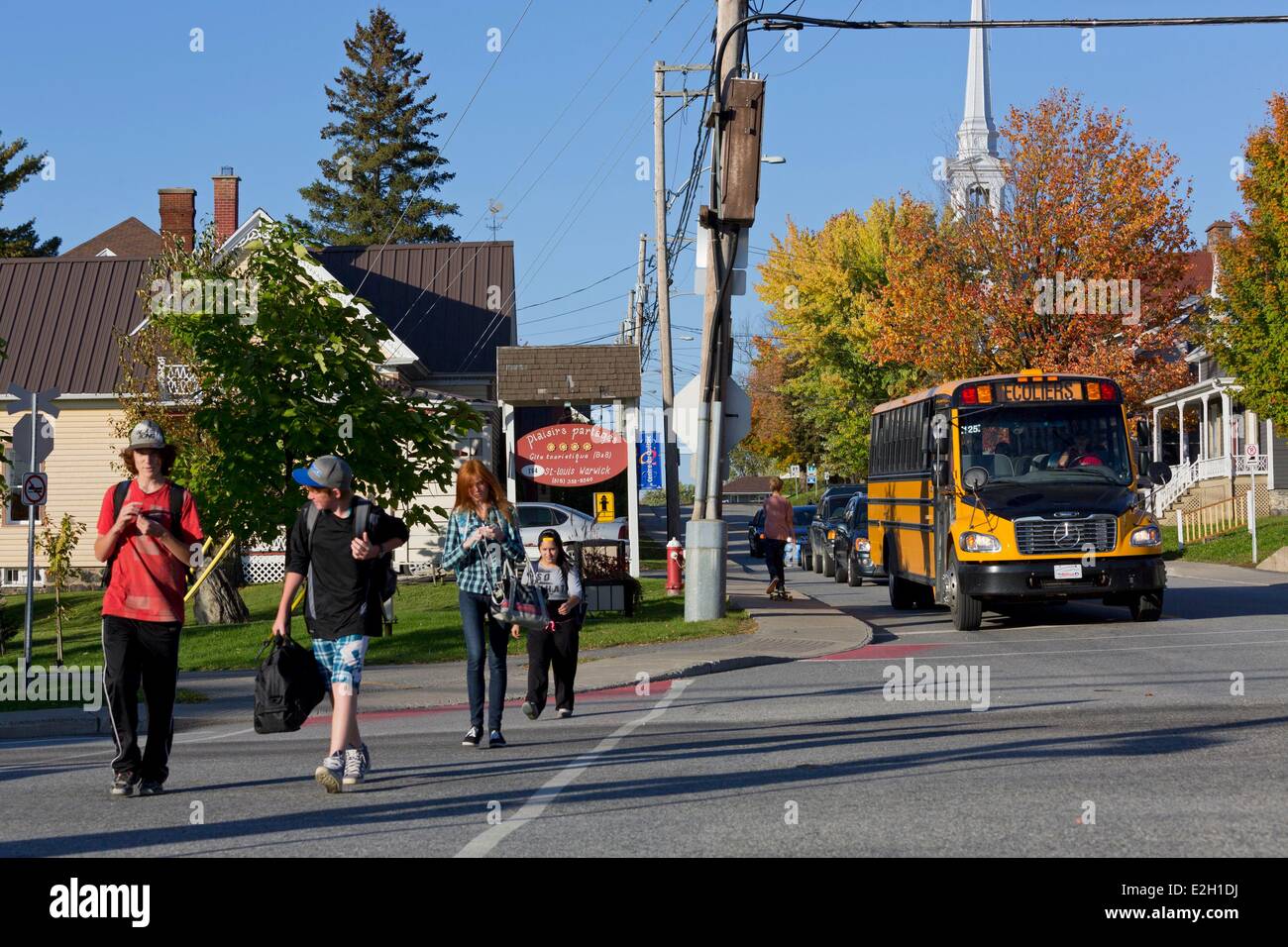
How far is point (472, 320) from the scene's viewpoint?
42812 millimetres

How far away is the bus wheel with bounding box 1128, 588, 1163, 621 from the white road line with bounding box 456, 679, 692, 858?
983 centimetres

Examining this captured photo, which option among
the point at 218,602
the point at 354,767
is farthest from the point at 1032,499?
the point at 218,602

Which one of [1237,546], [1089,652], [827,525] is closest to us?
[1089,652]

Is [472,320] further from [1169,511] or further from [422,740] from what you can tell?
[422,740]

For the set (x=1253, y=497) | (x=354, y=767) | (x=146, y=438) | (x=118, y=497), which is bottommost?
(x=354, y=767)

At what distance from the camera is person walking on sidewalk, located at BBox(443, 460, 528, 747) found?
10.8m

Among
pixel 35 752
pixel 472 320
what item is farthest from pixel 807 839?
pixel 472 320

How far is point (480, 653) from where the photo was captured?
1106 centimetres

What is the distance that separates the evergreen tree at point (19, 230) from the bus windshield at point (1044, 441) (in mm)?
53534

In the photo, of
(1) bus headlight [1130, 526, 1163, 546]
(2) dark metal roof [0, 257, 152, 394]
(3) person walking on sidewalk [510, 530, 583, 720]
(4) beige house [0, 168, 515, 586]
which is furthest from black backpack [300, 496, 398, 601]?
(2) dark metal roof [0, 257, 152, 394]

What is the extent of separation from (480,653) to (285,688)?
232 cm

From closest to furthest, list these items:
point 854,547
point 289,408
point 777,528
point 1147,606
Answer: point 289,408, point 1147,606, point 777,528, point 854,547

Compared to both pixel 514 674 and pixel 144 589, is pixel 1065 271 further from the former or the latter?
pixel 144 589
